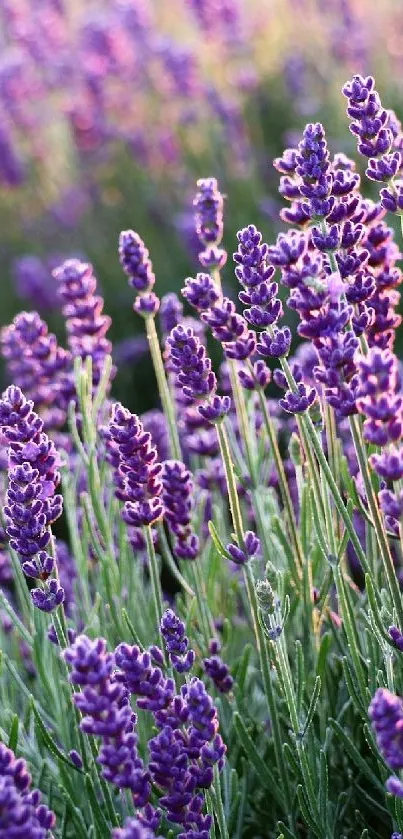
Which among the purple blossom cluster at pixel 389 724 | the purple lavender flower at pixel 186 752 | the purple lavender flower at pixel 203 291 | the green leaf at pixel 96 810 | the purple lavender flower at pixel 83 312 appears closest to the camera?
the purple blossom cluster at pixel 389 724

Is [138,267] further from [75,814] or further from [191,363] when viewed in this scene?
[75,814]

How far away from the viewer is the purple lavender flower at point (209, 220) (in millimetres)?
2371

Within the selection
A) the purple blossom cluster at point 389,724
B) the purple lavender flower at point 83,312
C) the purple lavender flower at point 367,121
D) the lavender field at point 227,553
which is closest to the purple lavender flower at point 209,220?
the lavender field at point 227,553

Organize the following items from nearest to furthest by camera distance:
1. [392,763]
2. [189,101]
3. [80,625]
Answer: [392,763], [80,625], [189,101]

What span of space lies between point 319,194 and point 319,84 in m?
5.40

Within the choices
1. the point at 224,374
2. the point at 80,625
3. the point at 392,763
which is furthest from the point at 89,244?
the point at 392,763

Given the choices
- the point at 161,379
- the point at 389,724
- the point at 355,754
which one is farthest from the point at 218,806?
the point at 161,379

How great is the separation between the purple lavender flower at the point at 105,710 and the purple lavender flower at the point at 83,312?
133cm

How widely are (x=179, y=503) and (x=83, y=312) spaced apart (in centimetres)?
73

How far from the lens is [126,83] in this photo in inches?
298

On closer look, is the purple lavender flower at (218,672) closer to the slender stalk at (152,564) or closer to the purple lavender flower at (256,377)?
the slender stalk at (152,564)

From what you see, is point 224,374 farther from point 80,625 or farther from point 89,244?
point 89,244

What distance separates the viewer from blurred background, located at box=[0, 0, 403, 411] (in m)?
6.25

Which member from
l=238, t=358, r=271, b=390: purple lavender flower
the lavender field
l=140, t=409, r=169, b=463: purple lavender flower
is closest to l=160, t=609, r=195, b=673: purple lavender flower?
the lavender field
